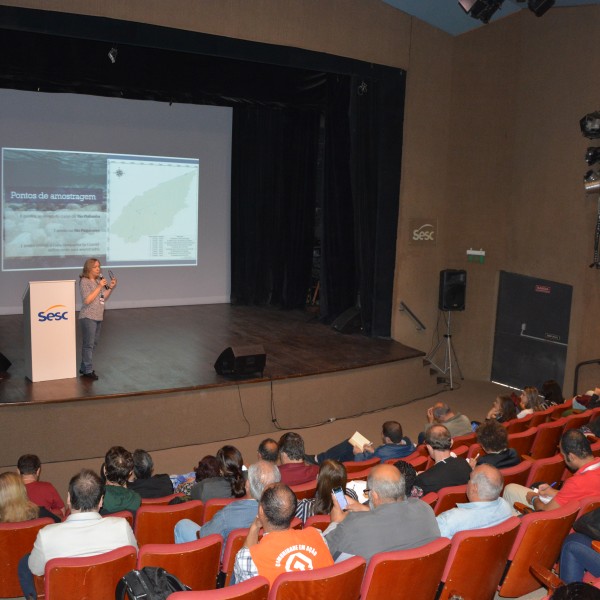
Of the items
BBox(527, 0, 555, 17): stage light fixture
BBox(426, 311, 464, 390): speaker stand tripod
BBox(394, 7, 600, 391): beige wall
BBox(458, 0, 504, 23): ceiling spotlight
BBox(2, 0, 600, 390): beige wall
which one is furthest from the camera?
BBox(426, 311, 464, 390): speaker stand tripod

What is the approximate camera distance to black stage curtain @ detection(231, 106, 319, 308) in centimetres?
1177

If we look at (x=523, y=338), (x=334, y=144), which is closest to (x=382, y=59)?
(x=334, y=144)

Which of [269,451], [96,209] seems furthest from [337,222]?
[269,451]

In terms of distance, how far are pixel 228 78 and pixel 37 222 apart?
10.5 feet

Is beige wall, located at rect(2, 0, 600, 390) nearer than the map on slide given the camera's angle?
Yes

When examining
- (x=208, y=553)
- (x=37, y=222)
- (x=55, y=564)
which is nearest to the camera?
(x=55, y=564)

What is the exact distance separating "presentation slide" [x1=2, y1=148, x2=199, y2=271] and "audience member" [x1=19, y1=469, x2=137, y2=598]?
24.4 ft

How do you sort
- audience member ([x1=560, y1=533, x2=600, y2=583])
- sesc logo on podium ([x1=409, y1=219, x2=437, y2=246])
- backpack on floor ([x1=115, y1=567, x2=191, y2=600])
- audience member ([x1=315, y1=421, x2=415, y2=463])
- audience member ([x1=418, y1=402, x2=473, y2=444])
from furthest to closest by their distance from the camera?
sesc logo on podium ([x1=409, y1=219, x2=437, y2=246])
audience member ([x1=418, y1=402, x2=473, y2=444])
audience member ([x1=315, y1=421, x2=415, y2=463])
audience member ([x1=560, y1=533, x2=600, y2=583])
backpack on floor ([x1=115, y1=567, x2=191, y2=600])

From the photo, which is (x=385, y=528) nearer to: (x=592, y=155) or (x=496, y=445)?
(x=496, y=445)

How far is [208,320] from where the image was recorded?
35.2 feet

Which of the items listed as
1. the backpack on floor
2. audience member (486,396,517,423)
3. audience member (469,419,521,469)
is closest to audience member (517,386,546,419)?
audience member (486,396,517,423)

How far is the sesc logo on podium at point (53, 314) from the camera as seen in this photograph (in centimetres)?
679

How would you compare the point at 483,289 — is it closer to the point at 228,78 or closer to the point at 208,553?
the point at 228,78

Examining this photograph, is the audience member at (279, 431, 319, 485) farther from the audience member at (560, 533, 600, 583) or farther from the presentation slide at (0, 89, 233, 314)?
the presentation slide at (0, 89, 233, 314)
